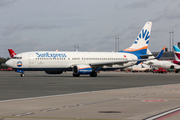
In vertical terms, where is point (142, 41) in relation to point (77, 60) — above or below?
above

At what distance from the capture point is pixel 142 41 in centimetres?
6588

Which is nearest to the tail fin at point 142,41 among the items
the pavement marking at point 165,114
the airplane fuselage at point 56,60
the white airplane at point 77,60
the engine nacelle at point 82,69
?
the white airplane at point 77,60

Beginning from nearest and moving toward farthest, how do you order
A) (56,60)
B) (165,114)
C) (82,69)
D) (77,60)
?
1. (165,114)
2. (82,69)
3. (56,60)
4. (77,60)

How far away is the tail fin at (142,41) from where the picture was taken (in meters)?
65.0

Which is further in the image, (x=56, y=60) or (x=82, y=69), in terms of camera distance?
(x=56, y=60)

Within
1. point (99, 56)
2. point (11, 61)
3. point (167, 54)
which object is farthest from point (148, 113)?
point (167, 54)

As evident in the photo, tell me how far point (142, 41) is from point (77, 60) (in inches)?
672

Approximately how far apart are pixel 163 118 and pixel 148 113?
124cm

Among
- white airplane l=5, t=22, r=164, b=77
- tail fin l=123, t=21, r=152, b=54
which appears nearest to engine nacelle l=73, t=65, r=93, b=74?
white airplane l=5, t=22, r=164, b=77

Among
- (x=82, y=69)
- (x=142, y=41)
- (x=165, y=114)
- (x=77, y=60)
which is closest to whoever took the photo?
(x=165, y=114)

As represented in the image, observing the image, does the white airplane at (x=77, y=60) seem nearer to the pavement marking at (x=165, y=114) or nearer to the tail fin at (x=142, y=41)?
the tail fin at (x=142, y=41)

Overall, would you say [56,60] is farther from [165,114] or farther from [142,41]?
[165,114]

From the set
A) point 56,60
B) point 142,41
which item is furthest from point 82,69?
point 142,41

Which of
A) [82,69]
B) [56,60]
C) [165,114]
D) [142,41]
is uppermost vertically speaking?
[142,41]
